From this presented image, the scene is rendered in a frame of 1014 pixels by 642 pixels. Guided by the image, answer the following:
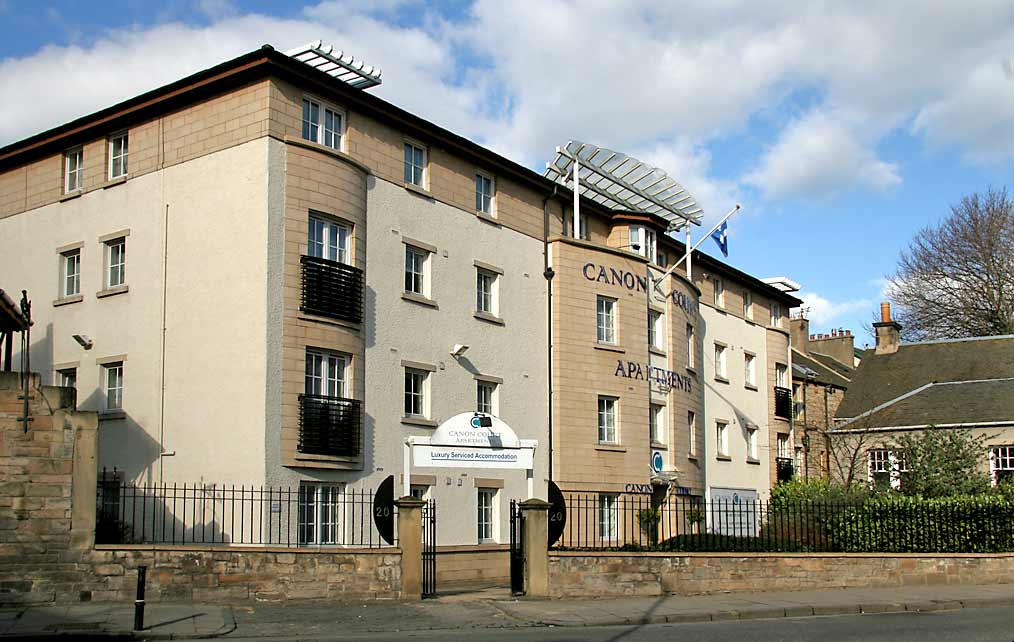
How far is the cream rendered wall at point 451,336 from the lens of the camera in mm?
24828

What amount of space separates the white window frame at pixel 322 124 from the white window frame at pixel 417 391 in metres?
5.39

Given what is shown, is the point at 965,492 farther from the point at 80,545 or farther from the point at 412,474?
the point at 80,545

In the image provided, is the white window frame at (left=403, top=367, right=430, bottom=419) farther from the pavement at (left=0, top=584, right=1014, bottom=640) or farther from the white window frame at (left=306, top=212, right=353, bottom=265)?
the pavement at (left=0, top=584, right=1014, bottom=640)

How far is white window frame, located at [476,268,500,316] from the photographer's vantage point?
28400 millimetres

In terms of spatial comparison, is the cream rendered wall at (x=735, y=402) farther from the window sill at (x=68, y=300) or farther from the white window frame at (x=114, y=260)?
the window sill at (x=68, y=300)

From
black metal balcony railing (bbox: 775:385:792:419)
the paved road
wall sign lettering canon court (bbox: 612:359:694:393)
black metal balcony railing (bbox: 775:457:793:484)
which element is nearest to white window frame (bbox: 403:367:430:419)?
wall sign lettering canon court (bbox: 612:359:694:393)

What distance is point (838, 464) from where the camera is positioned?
41.9 metres

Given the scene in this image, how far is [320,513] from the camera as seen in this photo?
75.2 feet

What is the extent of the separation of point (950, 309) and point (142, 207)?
39269mm

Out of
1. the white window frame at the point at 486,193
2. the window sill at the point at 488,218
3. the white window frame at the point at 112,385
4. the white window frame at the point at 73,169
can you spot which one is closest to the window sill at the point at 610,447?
the window sill at the point at 488,218

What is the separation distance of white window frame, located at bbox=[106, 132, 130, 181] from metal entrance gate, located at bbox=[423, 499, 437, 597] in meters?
10.3

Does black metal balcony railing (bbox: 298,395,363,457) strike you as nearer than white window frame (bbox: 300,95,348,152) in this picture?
Yes

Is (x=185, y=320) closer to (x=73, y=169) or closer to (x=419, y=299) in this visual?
(x=419, y=299)

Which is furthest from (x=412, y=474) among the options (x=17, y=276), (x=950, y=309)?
(x=950, y=309)
